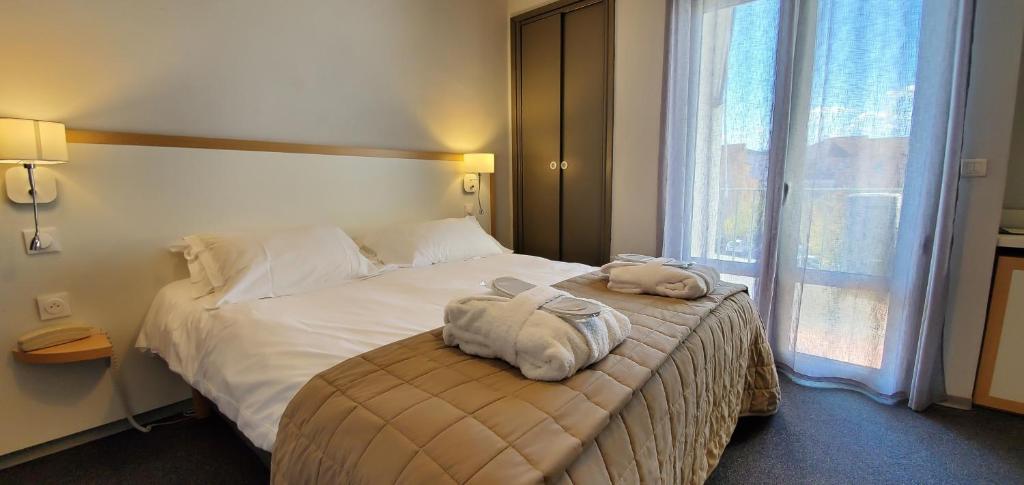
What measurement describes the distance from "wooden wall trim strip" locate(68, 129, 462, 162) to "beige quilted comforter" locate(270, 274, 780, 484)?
1597 millimetres

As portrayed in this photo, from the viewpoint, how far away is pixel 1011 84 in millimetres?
1815

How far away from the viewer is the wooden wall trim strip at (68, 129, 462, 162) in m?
1.75

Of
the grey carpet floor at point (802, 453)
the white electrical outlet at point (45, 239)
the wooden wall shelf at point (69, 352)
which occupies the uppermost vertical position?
the white electrical outlet at point (45, 239)

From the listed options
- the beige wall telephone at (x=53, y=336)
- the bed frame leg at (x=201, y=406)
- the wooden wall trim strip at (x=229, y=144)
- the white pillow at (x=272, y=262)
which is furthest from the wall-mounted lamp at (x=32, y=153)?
the bed frame leg at (x=201, y=406)

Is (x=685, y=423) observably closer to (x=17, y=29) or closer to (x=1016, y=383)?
(x=1016, y=383)

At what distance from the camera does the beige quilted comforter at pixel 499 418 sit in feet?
Result: 2.40

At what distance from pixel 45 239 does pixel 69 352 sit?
46 centimetres

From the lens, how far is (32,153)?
58.8 inches

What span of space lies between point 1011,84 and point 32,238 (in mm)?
4072

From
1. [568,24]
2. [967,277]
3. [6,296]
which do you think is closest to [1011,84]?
[967,277]

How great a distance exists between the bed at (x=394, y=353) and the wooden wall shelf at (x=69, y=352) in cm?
17

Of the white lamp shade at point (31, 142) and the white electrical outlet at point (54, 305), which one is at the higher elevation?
the white lamp shade at point (31, 142)

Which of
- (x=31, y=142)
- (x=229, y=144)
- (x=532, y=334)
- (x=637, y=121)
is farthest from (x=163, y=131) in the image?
(x=637, y=121)

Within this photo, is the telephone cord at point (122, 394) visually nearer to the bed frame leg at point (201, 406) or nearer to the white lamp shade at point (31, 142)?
the bed frame leg at point (201, 406)
